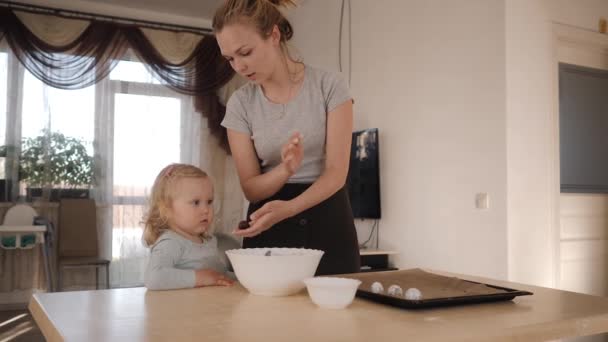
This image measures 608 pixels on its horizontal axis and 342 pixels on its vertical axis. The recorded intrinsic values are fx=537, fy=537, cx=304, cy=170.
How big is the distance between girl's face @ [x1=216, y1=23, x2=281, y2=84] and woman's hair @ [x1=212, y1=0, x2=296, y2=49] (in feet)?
0.04

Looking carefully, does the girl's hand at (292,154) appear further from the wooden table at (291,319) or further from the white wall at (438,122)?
the white wall at (438,122)

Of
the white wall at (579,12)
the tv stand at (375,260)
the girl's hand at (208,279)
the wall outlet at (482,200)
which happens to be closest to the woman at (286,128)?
the girl's hand at (208,279)

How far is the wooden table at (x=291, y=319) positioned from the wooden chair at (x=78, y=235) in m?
4.15

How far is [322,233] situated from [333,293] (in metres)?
0.61

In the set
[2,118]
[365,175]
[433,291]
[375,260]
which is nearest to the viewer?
[433,291]

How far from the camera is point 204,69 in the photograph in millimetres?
5695

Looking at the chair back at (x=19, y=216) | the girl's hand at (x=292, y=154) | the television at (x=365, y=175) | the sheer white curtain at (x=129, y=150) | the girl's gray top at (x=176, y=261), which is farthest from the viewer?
the sheer white curtain at (x=129, y=150)

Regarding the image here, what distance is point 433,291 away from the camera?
0.97 meters

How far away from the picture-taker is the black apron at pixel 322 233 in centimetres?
148

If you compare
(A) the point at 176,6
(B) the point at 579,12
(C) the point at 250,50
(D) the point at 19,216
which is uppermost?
(A) the point at 176,6

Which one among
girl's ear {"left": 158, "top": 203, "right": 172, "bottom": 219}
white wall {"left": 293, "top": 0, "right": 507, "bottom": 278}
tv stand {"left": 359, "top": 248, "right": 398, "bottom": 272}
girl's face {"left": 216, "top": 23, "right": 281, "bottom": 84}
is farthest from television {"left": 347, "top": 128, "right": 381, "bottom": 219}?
girl's ear {"left": 158, "top": 203, "right": 172, "bottom": 219}

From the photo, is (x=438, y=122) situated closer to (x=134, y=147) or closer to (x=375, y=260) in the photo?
(x=375, y=260)

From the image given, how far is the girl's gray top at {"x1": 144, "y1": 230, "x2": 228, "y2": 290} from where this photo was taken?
1.15 metres

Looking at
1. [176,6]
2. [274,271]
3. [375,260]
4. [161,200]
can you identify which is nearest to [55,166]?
[176,6]
